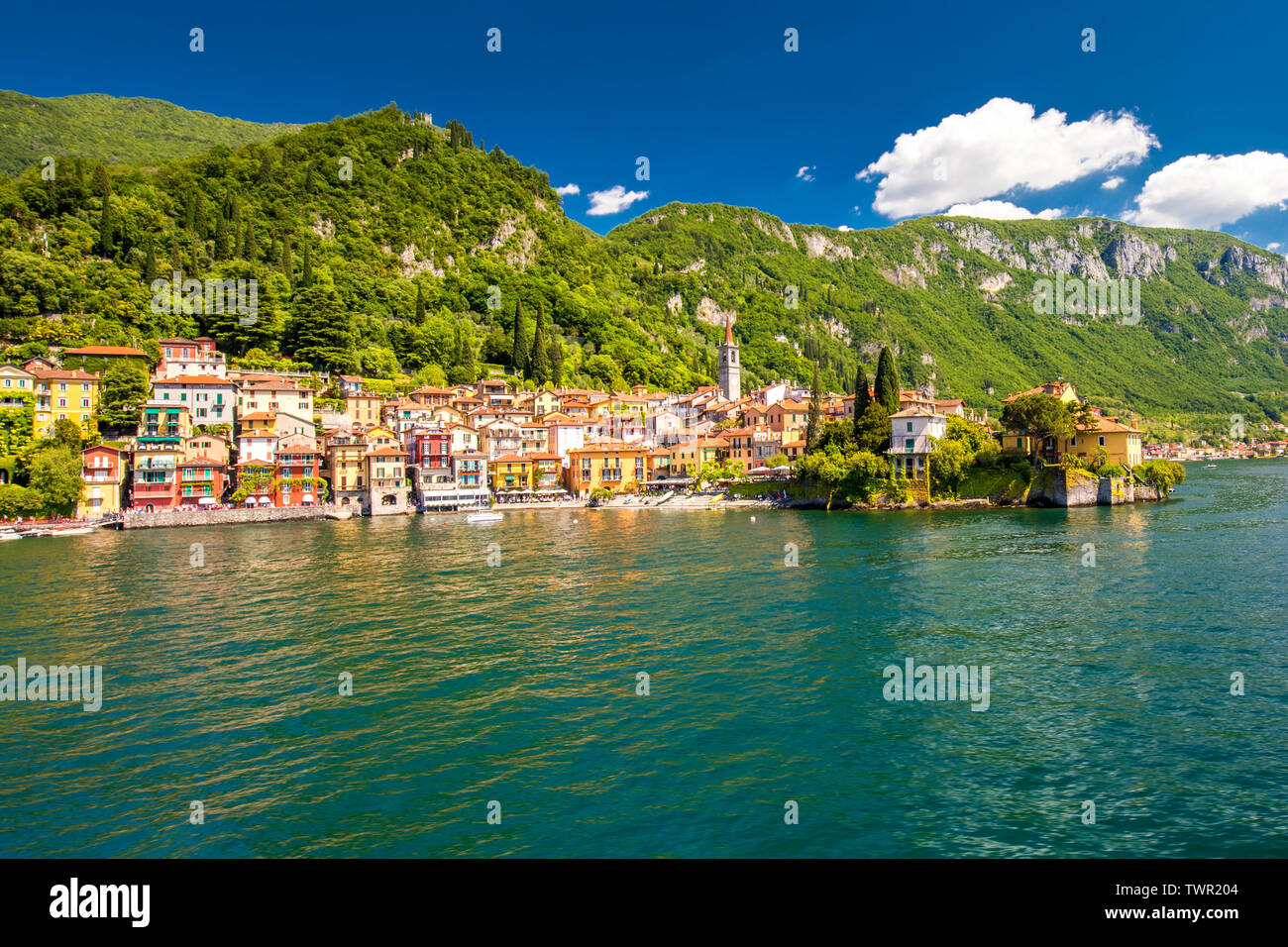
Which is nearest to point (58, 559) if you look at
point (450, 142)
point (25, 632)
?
point (25, 632)

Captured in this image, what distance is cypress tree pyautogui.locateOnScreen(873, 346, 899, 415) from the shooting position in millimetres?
68938

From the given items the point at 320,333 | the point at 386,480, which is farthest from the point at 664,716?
the point at 320,333

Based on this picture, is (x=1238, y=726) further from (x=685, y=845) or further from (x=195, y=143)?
(x=195, y=143)

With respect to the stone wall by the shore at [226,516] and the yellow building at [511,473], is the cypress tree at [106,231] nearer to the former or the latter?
the stone wall by the shore at [226,516]

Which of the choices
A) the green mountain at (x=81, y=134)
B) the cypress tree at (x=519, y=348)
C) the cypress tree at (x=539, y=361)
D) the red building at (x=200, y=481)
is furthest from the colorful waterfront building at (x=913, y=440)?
the green mountain at (x=81, y=134)

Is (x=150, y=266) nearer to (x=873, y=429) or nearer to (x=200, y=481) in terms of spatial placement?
(x=200, y=481)

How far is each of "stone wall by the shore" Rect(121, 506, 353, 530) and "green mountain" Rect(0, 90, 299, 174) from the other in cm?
12143

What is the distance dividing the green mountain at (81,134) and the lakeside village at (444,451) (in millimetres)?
104223

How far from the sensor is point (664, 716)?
48.5 ft

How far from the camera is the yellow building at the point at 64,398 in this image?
6644 cm

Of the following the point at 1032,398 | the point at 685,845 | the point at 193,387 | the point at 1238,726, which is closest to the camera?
the point at 685,845

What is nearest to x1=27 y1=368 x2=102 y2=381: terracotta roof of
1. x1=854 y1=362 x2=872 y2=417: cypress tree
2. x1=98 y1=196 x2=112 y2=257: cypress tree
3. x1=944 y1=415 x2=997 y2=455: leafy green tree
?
x1=98 y1=196 x2=112 y2=257: cypress tree
